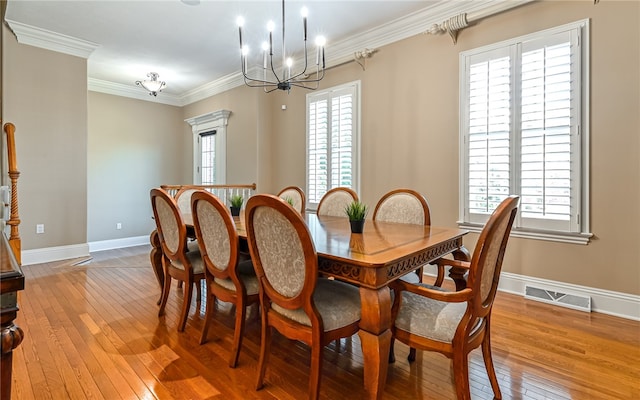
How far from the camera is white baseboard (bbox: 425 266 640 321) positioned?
2641 mm

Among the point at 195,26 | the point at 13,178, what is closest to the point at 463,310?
the point at 13,178

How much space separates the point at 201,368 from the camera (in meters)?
1.97

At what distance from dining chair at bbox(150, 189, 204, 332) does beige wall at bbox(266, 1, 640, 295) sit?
2497mm

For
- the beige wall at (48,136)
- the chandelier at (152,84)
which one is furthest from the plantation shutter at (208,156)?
the beige wall at (48,136)

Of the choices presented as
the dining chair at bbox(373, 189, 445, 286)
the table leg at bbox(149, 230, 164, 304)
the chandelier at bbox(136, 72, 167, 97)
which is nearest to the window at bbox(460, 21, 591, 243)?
the dining chair at bbox(373, 189, 445, 286)

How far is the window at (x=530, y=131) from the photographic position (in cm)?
281

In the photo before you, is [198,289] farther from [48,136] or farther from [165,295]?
[48,136]

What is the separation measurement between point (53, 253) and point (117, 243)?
4.98 ft

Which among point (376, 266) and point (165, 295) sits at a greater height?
point (376, 266)

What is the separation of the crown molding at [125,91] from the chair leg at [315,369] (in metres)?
6.41

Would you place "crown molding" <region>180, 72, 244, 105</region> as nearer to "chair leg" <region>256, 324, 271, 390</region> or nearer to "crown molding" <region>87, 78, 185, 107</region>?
"crown molding" <region>87, 78, 185, 107</region>

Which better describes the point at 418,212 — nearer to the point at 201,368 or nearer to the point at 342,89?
the point at 201,368

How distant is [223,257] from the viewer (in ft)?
6.68

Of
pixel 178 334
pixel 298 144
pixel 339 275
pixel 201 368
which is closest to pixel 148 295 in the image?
pixel 178 334
